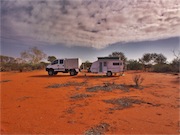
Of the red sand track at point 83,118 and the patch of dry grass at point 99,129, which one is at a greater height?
the red sand track at point 83,118

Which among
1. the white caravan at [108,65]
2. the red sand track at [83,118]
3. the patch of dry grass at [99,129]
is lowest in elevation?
the patch of dry grass at [99,129]

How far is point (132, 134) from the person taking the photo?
454 centimetres

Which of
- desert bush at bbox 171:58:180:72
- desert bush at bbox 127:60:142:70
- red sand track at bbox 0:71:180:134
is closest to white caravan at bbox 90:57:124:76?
red sand track at bbox 0:71:180:134

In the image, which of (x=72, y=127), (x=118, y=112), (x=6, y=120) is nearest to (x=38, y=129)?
(x=72, y=127)

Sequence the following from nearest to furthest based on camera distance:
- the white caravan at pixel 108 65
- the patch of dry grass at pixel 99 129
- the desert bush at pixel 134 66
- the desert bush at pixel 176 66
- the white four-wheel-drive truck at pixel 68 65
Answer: the patch of dry grass at pixel 99 129 < the white caravan at pixel 108 65 < the white four-wheel-drive truck at pixel 68 65 < the desert bush at pixel 176 66 < the desert bush at pixel 134 66

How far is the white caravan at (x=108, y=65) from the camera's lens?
67.7ft

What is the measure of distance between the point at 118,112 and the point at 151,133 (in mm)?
1898

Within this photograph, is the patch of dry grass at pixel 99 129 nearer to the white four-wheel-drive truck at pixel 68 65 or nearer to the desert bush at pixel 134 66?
the white four-wheel-drive truck at pixel 68 65

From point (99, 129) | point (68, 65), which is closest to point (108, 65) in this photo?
point (68, 65)

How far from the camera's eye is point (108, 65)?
20.8 m

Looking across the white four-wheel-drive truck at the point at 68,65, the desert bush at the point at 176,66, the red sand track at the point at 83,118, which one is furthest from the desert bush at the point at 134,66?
the red sand track at the point at 83,118

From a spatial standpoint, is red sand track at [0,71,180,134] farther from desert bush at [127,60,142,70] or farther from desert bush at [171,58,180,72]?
desert bush at [127,60,142,70]

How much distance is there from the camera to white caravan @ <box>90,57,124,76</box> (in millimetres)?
20638

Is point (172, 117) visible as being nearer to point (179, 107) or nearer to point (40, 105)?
point (179, 107)
